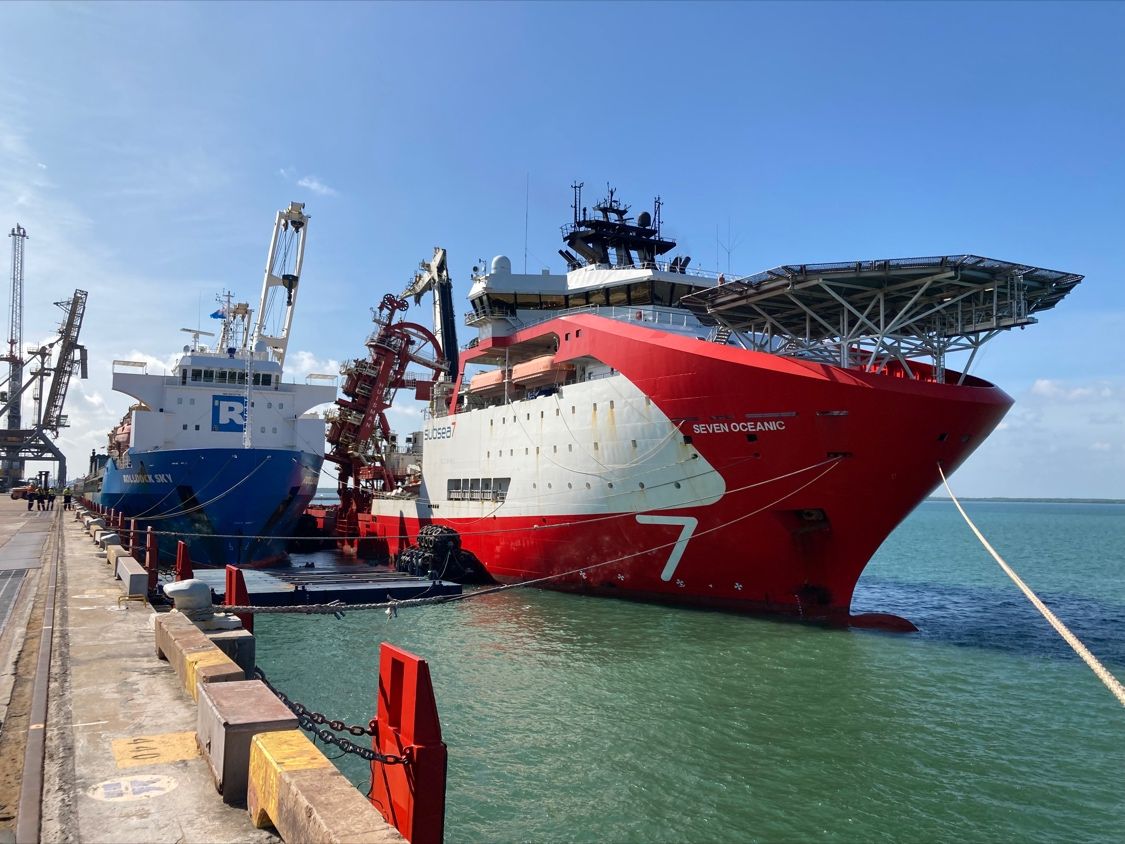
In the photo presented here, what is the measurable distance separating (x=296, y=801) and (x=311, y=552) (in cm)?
3730

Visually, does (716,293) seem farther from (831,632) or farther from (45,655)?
(45,655)

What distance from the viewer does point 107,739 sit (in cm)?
638

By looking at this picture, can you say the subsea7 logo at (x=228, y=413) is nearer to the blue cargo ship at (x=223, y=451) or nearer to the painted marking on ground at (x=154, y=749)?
the blue cargo ship at (x=223, y=451)

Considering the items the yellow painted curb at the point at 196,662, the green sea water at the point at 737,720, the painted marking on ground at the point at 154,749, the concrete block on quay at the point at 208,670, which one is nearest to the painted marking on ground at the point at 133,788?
the painted marking on ground at the point at 154,749

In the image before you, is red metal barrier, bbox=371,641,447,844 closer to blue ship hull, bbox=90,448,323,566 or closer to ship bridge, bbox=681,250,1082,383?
ship bridge, bbox=681,250,1082,383

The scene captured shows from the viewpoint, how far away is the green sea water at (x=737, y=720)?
8.57 metres

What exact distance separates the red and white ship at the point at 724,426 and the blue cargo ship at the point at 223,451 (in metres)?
7.07

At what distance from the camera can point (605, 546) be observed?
2134 cm

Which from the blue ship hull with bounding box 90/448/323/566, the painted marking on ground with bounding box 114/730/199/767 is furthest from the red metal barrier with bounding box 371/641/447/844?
the blue ship hull with bounding box 90/448/323/566

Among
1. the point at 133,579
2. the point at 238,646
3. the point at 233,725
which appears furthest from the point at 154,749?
the point at 133,579

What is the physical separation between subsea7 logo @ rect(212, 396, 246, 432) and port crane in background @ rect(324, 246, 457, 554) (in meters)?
4.50

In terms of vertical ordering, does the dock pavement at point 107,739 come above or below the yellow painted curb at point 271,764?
below

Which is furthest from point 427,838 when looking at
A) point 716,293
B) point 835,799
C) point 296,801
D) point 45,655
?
point 716,293

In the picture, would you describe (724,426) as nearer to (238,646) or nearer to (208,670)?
(238,646)
